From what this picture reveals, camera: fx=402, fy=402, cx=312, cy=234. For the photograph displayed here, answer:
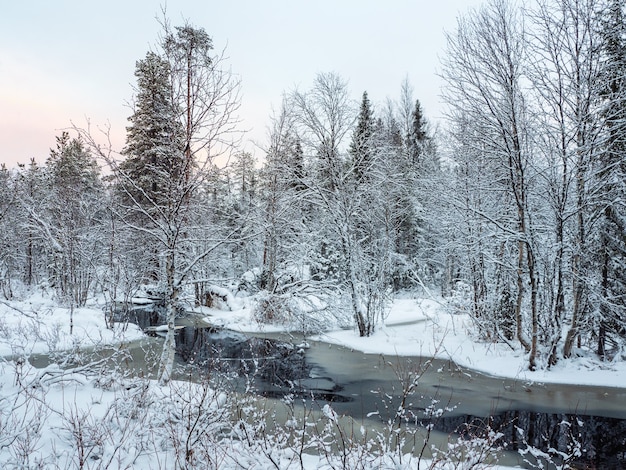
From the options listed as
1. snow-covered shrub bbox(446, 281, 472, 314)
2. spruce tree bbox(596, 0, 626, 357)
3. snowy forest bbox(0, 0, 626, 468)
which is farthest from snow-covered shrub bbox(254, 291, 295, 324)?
spruce tree bbox(596, 0, 626, 357)

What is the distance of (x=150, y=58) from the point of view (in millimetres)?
24688

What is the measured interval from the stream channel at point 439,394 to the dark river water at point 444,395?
0.02 meters

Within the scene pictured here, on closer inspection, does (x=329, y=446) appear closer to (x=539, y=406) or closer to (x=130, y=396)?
(x=130, y=396)

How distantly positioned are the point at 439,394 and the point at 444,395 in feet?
0.36

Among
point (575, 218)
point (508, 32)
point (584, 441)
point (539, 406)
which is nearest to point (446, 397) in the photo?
point (539, 406)

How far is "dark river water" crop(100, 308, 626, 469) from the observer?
695 cm

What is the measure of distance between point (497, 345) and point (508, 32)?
30.7ft

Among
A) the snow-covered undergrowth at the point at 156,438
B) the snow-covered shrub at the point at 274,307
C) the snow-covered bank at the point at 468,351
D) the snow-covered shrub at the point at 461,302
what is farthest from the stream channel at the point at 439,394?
the snow-covered shrub at the point at 461,302

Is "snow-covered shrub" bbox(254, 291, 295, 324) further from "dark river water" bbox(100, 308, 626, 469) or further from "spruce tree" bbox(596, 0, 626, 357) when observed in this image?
"spruce tree" bbox(596, 0, 626, 357)

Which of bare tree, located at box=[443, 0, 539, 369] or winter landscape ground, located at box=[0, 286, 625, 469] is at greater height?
bare tree, located at box=[443, 0, 539, 369]

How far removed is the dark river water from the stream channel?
0.06 feet

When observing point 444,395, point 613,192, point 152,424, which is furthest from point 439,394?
point 613,192

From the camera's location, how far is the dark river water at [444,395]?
6949mm

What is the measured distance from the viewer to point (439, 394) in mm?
9305
